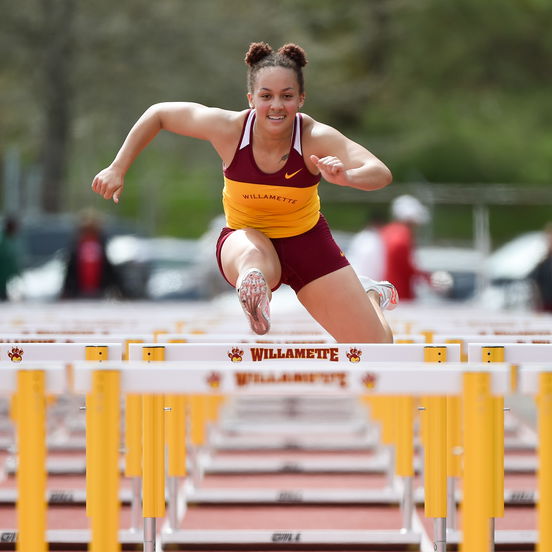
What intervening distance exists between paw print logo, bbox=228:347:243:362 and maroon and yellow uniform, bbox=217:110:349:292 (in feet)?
4.80

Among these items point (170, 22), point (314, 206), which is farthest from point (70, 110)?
point (314, 206)

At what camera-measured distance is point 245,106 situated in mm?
28047

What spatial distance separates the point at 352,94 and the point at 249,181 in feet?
89.8

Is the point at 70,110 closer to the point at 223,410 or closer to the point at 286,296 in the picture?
the point at 286,296

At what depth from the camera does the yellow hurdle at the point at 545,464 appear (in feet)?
12.6

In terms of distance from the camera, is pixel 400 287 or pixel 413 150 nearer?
pixel 400 287

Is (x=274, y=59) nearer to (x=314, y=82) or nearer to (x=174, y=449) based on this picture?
(x=174, y=449)

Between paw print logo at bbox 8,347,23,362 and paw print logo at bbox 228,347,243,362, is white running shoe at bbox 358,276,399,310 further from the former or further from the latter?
paw print logo at bbox 8,347,23,362

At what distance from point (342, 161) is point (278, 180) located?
33 cm

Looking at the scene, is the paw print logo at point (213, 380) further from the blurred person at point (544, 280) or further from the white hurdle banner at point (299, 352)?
the blurred person at point (544, 280)

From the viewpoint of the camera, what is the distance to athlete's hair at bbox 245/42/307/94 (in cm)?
615

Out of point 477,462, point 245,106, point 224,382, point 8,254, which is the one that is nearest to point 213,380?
point 224,382

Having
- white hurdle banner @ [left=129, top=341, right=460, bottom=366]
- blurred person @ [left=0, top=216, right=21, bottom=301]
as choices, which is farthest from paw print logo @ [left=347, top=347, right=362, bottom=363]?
blurred person @ [left=0, top=216, right=21, bottom=301]

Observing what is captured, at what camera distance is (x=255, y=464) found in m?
9.12
